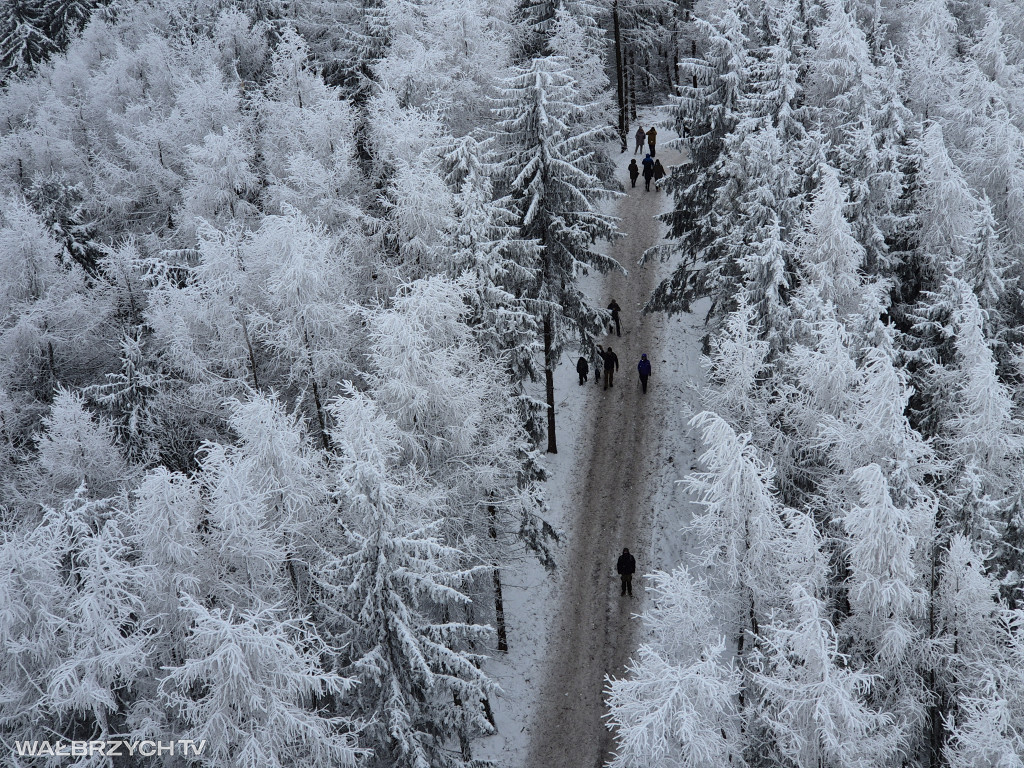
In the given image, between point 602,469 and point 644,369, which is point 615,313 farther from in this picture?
point 602,469

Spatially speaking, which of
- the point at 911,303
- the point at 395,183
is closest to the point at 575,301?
the point at 395,183

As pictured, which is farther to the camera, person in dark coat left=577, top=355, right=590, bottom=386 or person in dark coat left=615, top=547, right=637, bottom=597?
person in dark coat left=577, top=355, right=590, bottom=386

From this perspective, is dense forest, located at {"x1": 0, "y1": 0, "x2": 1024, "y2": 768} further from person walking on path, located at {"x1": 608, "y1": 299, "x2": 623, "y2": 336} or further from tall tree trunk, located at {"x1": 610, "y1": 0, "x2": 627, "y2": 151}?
tall tree trunk, located at {"x1": 610, "y1": 0, "x2": 627, "y2": 151}

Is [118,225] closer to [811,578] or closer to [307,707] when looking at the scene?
[307,707]

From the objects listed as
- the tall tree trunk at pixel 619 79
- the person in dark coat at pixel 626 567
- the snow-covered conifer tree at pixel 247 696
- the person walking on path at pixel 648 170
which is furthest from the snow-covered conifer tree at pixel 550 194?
the tall tree trunk at pixel 619 79

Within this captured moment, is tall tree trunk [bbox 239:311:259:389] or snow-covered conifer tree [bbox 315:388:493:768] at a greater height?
tall tree trunk [bbox 239:311:259:389]

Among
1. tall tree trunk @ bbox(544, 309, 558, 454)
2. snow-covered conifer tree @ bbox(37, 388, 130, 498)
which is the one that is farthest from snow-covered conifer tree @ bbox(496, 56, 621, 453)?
snow-covered conifer tree @ bbox(37, 388, 130, 498)
